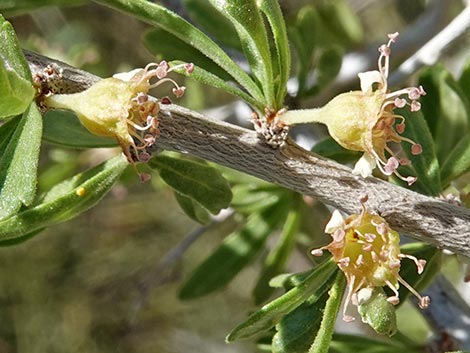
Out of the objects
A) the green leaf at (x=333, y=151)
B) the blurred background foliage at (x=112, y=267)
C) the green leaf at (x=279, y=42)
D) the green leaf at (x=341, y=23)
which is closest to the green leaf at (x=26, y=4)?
the green leaf at (x=279, y=42)

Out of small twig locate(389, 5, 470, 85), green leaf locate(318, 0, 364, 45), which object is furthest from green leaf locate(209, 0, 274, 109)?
green leaf locate(318, 0, 364, 45)

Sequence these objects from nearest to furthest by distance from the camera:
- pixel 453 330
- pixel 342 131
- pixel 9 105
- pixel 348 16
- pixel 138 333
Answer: pixel 9 105
pixel 342 131
pixel 453 330
pixel 348 16
pixel 138 333

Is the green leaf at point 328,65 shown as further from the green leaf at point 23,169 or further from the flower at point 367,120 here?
the green leaf at point 23,169

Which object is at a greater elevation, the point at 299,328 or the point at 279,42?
the point at 279,42

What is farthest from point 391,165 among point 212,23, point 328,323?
point 212,23

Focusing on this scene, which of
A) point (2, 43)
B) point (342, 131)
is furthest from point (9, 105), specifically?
point (342, 131)

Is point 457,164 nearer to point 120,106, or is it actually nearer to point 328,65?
point 328,65

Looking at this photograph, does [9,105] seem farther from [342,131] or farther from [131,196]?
[131,196]

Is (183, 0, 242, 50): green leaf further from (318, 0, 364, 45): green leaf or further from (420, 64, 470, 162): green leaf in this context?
(318, 0, 364, 45): green leaf
